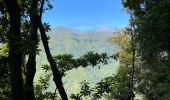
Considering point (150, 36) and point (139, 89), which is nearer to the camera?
point (150, 36)

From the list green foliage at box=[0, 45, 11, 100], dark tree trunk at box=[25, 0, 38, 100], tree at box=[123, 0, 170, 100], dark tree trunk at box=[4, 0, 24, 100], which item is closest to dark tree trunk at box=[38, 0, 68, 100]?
dark tree trunk at box=[25, 0, 38, 100]

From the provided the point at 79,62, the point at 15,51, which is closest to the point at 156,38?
the point at 79,62

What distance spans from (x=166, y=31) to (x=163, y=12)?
2306 mm

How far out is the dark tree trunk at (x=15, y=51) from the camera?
30.8 ft

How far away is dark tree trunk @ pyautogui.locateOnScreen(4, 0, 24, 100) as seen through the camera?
9.39 m

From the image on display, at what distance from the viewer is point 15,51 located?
9422 mm

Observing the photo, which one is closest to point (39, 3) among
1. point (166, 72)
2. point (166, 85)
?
point (166, 85)

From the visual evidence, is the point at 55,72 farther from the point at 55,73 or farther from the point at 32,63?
the point at 32,63

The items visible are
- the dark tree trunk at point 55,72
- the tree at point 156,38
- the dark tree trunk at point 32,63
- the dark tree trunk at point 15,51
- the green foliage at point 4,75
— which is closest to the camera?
the dark tree trunk at point 15,51

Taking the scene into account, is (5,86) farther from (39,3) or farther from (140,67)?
(140,67)

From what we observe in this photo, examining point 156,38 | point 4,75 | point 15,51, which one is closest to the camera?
point 15,51

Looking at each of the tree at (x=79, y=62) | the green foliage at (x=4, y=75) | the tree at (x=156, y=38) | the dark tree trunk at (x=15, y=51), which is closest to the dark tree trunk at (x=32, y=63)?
the tree at (x=79, y=62)

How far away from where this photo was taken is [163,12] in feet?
119

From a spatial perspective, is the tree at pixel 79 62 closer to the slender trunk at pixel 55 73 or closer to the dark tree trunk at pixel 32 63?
the slender trunk at pixel 55 73
